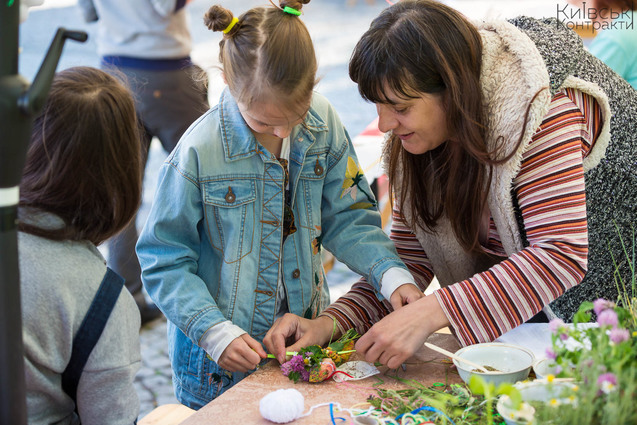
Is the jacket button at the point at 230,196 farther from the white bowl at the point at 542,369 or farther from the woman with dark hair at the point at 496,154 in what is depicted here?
the white bowl at the point at 542,369

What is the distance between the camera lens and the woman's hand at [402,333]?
1260 mm

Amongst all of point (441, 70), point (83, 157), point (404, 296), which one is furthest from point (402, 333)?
point (83, 157)

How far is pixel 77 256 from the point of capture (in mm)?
1053

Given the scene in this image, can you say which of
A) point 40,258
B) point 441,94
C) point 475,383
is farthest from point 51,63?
point 441,94

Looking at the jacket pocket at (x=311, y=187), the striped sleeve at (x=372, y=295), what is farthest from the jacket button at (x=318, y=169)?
the striped sleeve at (x=372, y=295)

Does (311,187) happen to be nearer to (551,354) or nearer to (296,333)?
(296,333)

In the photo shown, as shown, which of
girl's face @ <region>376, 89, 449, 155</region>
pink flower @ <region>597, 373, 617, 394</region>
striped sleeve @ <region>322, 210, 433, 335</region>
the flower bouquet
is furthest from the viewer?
striped sleeve @ <region>322, 210, 433, 335</region>

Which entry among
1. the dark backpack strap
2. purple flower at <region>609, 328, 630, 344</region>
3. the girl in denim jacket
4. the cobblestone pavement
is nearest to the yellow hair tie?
the girl in denim jacket

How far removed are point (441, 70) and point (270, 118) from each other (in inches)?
13.9

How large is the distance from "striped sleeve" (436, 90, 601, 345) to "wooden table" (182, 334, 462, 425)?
87 millimetres

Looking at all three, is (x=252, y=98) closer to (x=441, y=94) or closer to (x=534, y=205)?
(x=441, y=94)

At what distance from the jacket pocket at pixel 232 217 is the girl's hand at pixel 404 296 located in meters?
0.33

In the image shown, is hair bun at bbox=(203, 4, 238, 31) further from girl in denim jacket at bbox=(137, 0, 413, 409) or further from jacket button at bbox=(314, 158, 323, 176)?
jacket button at bbox=(314, 158, 323, 176)

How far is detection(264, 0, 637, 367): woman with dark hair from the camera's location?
1.30m
